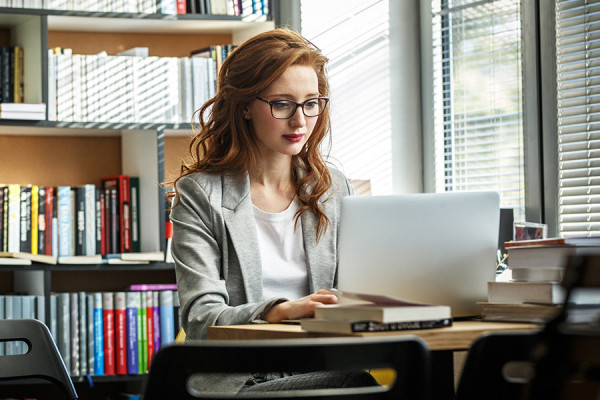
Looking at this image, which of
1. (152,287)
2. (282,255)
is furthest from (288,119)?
(152,287)

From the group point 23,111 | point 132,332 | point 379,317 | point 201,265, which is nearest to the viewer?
point 379,317

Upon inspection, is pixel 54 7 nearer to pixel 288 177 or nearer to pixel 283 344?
pixel 288 177

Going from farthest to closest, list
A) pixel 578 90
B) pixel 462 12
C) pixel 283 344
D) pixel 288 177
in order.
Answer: pixel 462 12 → pixel 578 90 → pixel 288 177 → pixel 283 344

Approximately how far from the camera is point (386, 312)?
1.09 m

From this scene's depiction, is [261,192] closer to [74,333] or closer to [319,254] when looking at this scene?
[319,254]

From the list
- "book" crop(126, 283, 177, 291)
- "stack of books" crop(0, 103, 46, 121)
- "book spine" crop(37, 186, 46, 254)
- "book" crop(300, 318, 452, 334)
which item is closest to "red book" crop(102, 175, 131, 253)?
"book" crop(126, 283, 177, 291)

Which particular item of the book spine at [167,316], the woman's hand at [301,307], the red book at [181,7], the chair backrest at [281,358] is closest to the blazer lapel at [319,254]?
the woman's hand at [301,307]

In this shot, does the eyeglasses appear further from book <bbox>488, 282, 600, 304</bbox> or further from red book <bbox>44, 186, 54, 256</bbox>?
red book <bbox>44, 186, 54, 256</bbox>

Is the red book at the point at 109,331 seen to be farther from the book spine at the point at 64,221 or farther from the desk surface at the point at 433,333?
the desk surface at the point at 433,333

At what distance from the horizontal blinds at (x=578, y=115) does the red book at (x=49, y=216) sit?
1962mm

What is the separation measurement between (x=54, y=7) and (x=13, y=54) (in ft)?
0.85

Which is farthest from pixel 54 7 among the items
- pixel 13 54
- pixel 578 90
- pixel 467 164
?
pixel 578 90

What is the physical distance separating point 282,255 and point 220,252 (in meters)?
0.16

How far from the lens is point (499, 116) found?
3.05m
